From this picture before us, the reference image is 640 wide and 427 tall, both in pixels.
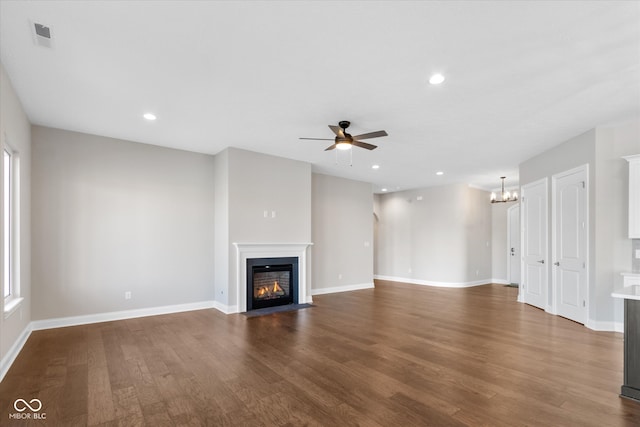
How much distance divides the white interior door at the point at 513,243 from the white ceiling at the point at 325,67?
481cm

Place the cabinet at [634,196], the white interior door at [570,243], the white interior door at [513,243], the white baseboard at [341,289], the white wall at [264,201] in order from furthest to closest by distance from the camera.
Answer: the white interior door at [513,243]
the white baseboard at [341,289]
the white wall at [264,201]
the white interior door at [570,243]
the cabinet at [634,196]

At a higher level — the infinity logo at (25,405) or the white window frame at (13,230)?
the white window frame at (13,230)

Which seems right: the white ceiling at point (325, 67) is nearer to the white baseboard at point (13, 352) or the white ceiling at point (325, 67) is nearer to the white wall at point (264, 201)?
the white wall at point (264, 201)

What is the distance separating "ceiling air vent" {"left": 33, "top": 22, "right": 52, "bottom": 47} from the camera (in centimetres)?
249

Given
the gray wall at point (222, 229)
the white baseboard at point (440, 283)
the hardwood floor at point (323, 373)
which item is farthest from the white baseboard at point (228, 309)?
the white baseboard at point (440, 283)

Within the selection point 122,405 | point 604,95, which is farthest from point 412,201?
point 122,405

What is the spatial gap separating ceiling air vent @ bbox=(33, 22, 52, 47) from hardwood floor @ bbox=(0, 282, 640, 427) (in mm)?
2953

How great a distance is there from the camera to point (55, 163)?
485 centimetres

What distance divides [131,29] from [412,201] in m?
8.68

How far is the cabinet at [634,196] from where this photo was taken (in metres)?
4.34

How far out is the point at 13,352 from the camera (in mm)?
3543

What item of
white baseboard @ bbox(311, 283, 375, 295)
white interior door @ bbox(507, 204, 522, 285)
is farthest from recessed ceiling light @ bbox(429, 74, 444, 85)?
white interior door @ bbox(507, 204, 522, 285)

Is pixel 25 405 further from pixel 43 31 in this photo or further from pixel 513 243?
pixel 513 243

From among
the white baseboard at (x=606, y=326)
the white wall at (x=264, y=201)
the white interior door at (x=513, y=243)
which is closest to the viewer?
the white baseboard at (x=606, y=326)
